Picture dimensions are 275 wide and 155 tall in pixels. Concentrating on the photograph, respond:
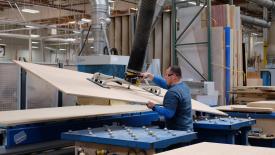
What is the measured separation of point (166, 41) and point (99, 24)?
7.53ft

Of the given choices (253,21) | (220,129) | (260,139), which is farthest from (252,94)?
(253,21)

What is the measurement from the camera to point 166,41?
8.28m

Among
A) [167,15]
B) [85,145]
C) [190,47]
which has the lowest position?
[85,145]

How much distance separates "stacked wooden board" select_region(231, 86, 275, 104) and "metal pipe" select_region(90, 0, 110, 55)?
264cm

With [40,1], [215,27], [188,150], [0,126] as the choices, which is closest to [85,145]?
[0,126]

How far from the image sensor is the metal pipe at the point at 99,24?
20.9 feet

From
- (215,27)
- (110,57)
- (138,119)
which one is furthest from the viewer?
(215,27)

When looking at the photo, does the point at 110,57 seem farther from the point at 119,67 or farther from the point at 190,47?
the point at 190,47

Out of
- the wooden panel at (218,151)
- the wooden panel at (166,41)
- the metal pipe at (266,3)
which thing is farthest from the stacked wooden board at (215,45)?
the wooden panel at (218,151)

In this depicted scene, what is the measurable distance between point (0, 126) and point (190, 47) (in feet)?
18.4

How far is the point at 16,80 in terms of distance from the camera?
5027 millimetres

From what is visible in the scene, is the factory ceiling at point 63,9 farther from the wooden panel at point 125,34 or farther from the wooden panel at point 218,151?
the wooden panel at point 218,151

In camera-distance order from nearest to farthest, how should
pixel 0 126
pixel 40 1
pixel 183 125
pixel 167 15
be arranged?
1. pixel 0 126
2. pixel 183 125
3. pixel 167 15
4. pixel 40 1

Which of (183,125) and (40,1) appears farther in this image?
(40,1)
